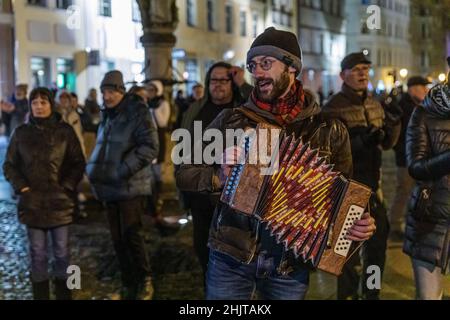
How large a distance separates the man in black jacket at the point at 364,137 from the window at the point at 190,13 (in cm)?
2784

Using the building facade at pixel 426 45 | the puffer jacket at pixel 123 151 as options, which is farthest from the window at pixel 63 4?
the building facade at pixel 426 45

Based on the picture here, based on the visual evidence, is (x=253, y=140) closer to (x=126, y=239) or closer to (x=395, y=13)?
(x=126, y=239)

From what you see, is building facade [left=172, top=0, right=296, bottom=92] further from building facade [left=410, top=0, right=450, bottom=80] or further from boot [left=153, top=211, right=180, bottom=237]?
boot [left=153, top=211, right=180, bottom=237]

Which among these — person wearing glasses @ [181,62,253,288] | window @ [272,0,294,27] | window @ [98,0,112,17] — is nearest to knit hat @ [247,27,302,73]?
person wearing glasses @ [181,62,253,288]

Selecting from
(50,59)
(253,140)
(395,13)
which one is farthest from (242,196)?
(395,13)

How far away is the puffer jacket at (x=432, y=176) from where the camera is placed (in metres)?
4.23

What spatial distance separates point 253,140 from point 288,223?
1.40ft

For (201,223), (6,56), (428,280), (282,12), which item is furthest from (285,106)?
(282,12)

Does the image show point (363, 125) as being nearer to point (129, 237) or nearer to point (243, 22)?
point (129, 237)

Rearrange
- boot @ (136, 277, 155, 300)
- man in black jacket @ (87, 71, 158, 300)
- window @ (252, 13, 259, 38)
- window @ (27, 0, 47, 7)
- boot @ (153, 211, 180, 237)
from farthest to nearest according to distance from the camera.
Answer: window @ (252, 13, 259, 38) < window @ (27, 0, 47, 7) < boot @ (153, 211, 180, 237) < man in black jacket @ (87, 71, 158, 300) < boot @ (136, 277, 155, 300)

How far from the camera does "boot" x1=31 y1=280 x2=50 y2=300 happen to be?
19.7 feet

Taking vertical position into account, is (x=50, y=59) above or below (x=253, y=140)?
above

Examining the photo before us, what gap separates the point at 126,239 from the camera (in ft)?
21.6

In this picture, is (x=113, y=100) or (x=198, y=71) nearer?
(x=113, y=100)
